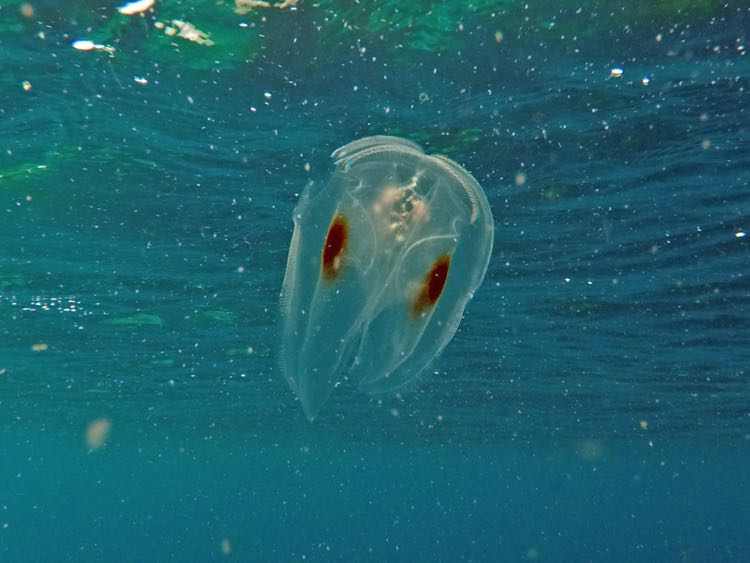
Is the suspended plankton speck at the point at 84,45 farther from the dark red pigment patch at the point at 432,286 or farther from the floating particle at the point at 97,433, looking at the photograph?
the floating particle at the point at 97,433

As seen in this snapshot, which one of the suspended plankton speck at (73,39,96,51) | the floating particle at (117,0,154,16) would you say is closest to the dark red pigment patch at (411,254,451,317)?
the floating particle at (117,0,154,16)

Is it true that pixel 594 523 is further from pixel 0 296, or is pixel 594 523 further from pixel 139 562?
pixel 0 296

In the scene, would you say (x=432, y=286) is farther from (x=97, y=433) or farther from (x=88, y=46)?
(x=97, y=433)

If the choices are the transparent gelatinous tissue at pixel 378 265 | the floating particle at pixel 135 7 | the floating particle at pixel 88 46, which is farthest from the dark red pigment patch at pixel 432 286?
the floating particle at pixel 88 46

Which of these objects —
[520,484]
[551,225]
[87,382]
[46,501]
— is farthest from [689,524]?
[551,225]

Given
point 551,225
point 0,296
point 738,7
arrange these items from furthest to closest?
point 0,296 < point 551,225 < point 738,7

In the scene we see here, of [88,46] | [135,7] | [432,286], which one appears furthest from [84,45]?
[432,286]

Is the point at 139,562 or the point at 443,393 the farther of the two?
the point at 139,562
